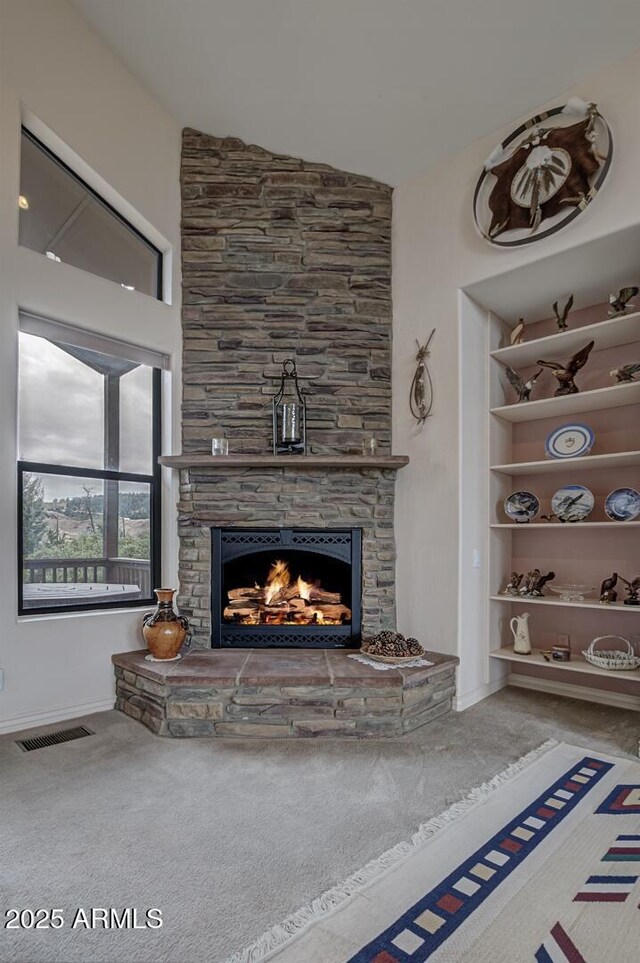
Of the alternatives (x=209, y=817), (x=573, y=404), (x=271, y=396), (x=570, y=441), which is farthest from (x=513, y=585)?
(x=209, y=817)

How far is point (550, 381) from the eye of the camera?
358cm

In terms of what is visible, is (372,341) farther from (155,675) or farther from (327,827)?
(327,827)

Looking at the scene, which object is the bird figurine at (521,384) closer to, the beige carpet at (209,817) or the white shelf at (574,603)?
the white shelf at (574,603)

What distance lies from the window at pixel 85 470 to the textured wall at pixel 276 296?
36cm

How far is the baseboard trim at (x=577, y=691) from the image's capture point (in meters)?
3.13

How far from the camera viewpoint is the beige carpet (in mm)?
1416

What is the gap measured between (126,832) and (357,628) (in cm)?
184

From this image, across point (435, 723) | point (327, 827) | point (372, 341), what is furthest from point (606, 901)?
point (372, 341)

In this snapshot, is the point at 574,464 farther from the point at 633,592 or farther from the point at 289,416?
the point at 289,416

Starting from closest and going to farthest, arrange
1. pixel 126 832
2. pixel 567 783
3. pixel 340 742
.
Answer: pixel 126 832, pixel 567 783, pixel 340 742

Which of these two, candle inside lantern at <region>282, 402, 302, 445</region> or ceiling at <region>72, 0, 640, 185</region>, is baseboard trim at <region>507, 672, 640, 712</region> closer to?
candle inside lantern at <region>282, 402, 302, 445</region>

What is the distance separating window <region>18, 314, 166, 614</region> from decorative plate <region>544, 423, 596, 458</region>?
2.58m

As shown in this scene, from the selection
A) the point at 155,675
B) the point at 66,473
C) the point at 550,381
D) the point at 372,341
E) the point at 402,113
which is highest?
the point at 402,113

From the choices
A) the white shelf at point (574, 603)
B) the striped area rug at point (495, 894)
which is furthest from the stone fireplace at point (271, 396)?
the striped area rug at point (495, 894)
